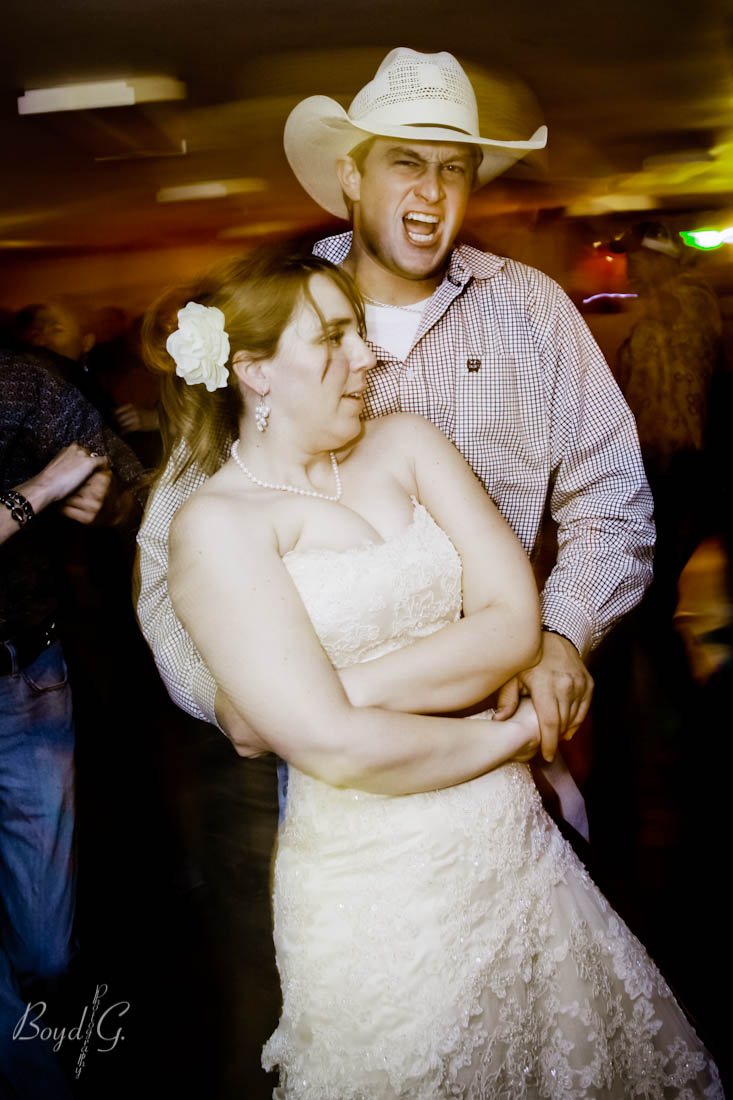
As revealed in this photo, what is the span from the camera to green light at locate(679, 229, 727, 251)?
1.72 metres

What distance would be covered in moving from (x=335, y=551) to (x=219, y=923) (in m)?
0.81

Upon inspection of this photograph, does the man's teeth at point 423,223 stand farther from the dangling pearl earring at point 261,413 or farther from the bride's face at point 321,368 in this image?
the dangling pearl earring at point 261,413

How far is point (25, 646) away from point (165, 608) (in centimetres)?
26

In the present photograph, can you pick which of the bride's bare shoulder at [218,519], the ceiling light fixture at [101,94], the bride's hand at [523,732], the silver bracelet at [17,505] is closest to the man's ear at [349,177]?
the ceiling light fixture at [101,94]

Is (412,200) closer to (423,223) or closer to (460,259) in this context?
(423,223)

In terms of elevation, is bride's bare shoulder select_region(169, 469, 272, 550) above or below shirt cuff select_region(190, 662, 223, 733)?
above

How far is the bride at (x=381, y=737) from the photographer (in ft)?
3.30

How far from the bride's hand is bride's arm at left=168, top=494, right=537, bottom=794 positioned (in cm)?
14

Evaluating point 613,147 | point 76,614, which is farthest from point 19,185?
point 613,147

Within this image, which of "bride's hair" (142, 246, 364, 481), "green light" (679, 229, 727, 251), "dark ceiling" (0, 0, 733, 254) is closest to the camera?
"bride's hair" (142, 246, 364, 481)

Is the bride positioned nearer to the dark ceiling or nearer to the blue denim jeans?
the dark ceiling

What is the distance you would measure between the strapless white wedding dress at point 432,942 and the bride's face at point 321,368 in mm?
183

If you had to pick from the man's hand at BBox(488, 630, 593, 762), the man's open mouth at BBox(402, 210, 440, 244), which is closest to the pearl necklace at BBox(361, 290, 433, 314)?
the man's open mouth at BBox(402, 210, 440, 244)

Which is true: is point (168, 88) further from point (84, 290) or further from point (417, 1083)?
point (417, 1083)
